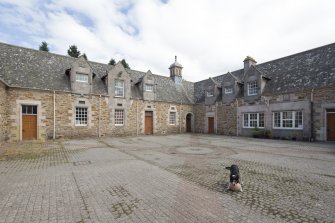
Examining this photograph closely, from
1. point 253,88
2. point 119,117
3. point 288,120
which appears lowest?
point 288,120

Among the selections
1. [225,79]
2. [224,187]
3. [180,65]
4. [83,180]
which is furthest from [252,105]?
[83,180]

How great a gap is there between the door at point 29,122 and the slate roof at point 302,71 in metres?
21.9

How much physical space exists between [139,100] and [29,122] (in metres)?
10.9

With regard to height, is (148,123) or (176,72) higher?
(176,72)

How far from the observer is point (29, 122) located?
17.1 metres

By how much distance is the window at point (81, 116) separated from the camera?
19.5m

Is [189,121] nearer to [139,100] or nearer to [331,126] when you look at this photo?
[139,100]

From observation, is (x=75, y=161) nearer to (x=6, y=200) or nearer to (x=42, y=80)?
(x=6, y=200)

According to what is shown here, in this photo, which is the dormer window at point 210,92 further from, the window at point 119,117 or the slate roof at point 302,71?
the window at point 119,117

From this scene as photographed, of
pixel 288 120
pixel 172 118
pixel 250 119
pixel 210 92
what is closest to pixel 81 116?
pixel 172 118

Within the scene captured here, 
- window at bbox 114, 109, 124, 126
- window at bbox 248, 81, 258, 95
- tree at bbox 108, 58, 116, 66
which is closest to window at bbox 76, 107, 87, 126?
window at bbox 114, 109, 124, 126

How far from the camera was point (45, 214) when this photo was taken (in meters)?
4.18

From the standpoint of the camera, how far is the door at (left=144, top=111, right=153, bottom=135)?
24469 mm

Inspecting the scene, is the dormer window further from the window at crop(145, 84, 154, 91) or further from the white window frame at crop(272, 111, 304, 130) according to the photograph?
the white window frame at crop(272, 111, 304, 130)
